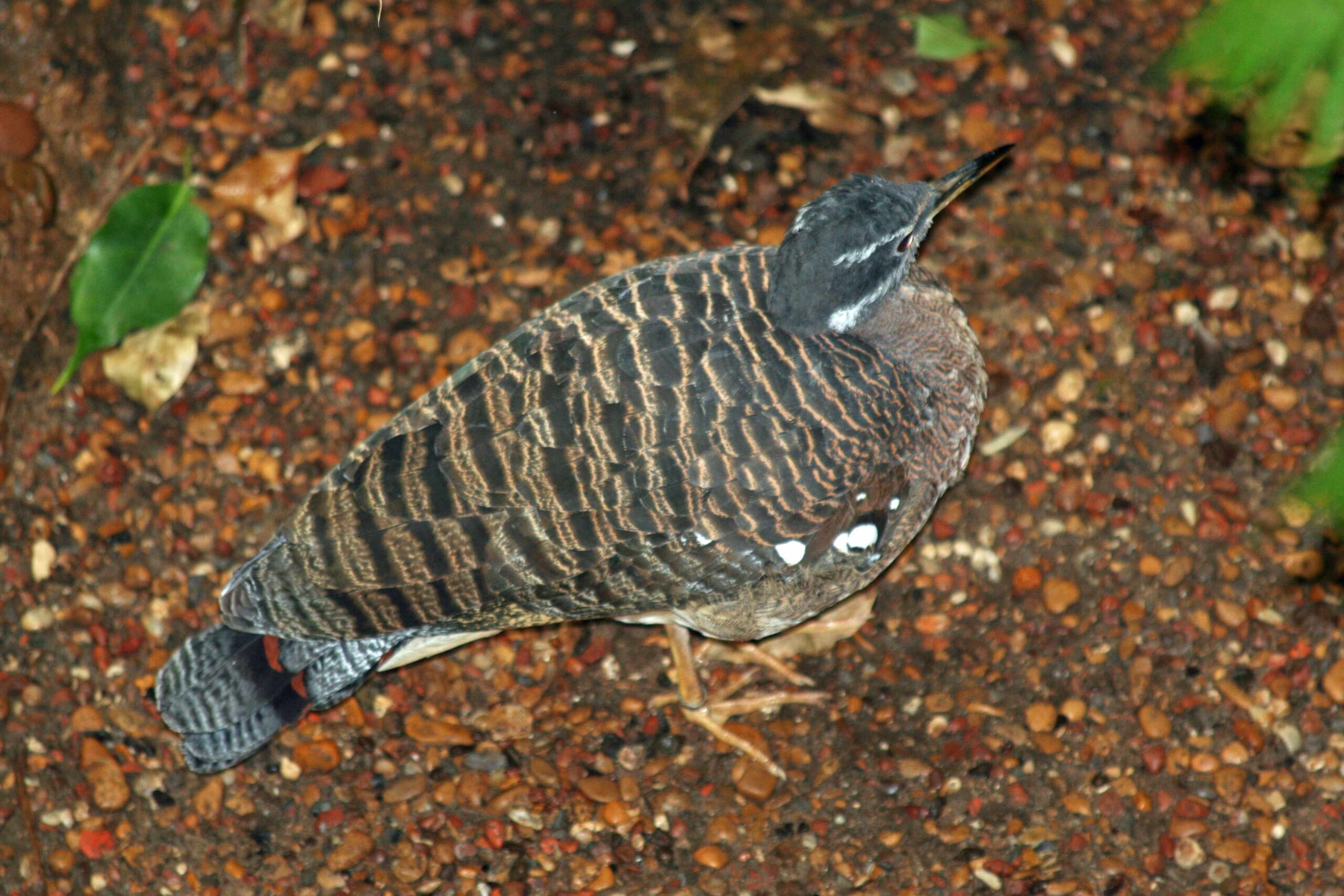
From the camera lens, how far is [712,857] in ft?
12.4

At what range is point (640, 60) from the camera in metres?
4.96

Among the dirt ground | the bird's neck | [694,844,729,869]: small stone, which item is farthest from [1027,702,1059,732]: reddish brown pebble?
[694,844,729,869]: small stone

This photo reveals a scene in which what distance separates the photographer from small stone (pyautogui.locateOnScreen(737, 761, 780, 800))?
12.8 ft

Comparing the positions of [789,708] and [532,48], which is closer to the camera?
[789,708]

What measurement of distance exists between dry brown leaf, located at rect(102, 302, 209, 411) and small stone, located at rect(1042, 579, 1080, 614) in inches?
127

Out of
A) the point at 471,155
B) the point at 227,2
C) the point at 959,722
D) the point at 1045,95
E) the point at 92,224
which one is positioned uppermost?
the point at 227,2

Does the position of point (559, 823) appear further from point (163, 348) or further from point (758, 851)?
point (163, 348)

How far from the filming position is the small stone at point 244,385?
4.54 meters

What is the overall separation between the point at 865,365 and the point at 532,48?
2.30 meters

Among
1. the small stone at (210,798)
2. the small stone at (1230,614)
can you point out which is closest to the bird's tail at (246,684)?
the small stone at (210,798)

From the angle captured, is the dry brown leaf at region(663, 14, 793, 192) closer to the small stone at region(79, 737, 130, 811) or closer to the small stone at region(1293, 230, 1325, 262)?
the small stone at region(1293, 230, 1325, 262)

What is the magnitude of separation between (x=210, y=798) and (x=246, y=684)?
1.56ft

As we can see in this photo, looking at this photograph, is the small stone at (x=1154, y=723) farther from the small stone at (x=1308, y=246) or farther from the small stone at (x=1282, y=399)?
the small stone at (x=1308, y=246)

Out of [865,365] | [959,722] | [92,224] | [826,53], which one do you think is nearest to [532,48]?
[826,53]
